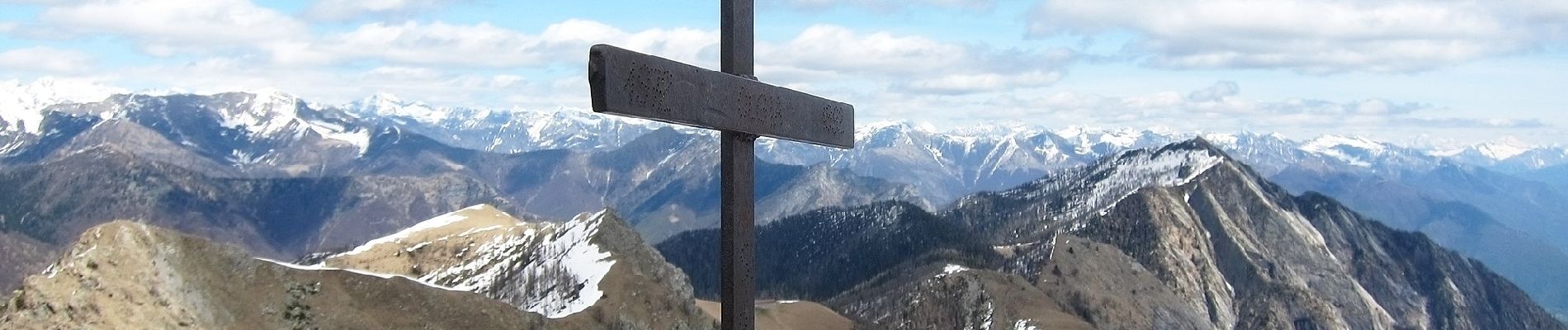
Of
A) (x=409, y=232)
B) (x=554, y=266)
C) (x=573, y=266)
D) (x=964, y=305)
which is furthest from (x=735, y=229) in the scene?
(x=964, y=305)

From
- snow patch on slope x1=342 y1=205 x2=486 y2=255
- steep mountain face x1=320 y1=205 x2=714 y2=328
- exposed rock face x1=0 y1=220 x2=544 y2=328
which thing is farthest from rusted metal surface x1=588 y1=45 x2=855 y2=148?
snow patch on slope x1=342 y1=205 x2=486 y2=255

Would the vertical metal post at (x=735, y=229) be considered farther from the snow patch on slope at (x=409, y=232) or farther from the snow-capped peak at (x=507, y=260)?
the snow patch on slope at (x=409, y=232)

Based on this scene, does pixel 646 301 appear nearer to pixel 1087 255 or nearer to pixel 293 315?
pixel 293 315

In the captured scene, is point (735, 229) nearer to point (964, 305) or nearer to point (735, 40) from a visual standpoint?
point (735, 40)

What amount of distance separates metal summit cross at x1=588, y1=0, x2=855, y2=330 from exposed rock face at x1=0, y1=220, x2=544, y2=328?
51780 millimetres

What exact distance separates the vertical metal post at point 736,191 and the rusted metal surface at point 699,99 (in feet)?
0.65

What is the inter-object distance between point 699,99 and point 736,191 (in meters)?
1.10

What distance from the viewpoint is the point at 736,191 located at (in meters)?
11.0

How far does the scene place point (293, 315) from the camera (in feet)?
225

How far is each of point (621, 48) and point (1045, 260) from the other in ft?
607

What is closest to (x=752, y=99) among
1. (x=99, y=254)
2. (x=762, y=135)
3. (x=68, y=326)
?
(x=762, y=135)

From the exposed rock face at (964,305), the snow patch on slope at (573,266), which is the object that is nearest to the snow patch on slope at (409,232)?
the snow patch on slope at (573,266)

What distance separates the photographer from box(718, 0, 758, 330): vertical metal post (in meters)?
10.9

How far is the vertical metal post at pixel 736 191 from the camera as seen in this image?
10930 mm
